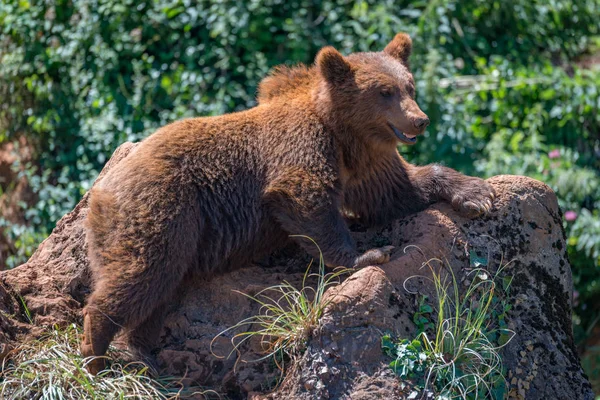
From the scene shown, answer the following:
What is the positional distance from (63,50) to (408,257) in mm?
6827

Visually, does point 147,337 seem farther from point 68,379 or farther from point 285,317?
point 285,317

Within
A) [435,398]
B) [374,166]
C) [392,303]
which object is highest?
[374,166]

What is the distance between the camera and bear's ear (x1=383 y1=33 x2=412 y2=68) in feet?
21.5

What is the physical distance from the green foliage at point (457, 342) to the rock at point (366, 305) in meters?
0.08

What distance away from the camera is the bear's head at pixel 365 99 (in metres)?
5.99

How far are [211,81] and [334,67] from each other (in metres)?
4.58

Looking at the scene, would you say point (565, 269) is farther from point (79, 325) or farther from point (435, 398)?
point (79, 325)

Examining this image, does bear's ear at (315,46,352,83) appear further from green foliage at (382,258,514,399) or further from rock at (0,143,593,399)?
green foliage at (382,258,514,399)

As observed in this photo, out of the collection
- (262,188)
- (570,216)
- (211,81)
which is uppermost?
(262,188)

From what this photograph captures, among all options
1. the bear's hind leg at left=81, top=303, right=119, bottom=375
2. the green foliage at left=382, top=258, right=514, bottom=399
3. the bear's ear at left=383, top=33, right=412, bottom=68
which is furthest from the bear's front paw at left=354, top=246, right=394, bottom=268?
the bear's ear at left=383, top=33, right=412, bottom=68

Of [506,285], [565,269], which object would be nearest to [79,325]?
[506,285]

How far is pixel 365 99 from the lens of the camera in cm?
607

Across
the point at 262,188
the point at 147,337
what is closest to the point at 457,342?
the point at 262,188

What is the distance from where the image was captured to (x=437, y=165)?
6219mm
